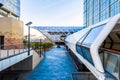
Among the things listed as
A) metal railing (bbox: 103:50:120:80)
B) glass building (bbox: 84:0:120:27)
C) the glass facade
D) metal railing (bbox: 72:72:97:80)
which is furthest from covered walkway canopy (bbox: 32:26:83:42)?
metal railing (bbox: 103:50:120:80)

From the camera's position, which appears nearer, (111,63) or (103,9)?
(111,63)

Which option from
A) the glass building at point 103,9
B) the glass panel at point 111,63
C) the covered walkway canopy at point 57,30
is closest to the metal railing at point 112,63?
the glass panel at point 111,63

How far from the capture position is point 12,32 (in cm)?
2142

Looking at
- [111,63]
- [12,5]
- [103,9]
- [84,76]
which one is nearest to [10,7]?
[12,5]

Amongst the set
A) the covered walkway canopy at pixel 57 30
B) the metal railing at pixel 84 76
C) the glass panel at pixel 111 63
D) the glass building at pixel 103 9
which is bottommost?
the metal railing at pixel 84 76

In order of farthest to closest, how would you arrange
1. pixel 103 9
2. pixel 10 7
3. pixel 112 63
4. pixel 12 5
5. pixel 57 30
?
1. pixel 57 30
2. pixel 12 5
3. pixel 10 7
4. pixel 103 9
5. pixel 112 63

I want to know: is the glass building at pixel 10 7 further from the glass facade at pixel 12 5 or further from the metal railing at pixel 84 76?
the metal railing at pixel 84 76

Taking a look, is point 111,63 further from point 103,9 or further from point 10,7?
point 10,7

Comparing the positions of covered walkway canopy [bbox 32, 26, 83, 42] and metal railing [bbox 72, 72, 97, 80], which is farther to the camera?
covered walkway canopy [bbox 32, 26, 83, 42]

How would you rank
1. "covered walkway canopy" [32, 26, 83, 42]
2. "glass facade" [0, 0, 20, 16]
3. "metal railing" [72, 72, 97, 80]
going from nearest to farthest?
"metal railing" [72, 72, 97, 80]
"glass facade" [0, 0, 20, 16]
"covered walkway canopy" [32, 26, 83, 42]

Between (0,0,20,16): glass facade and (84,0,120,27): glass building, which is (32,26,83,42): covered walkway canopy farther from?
(84,0,120,27): glass building

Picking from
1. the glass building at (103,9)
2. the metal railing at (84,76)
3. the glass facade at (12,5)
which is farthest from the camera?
the glass facade at (12,5)

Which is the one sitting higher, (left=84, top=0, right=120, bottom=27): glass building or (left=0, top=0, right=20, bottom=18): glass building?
(left=0, top=0, right=20, bottom=18): glass building

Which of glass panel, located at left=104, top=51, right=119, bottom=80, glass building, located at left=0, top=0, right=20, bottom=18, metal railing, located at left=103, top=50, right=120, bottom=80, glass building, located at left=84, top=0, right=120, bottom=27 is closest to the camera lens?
metal railing, located at left=103, top=50, right=120, bottom=80
